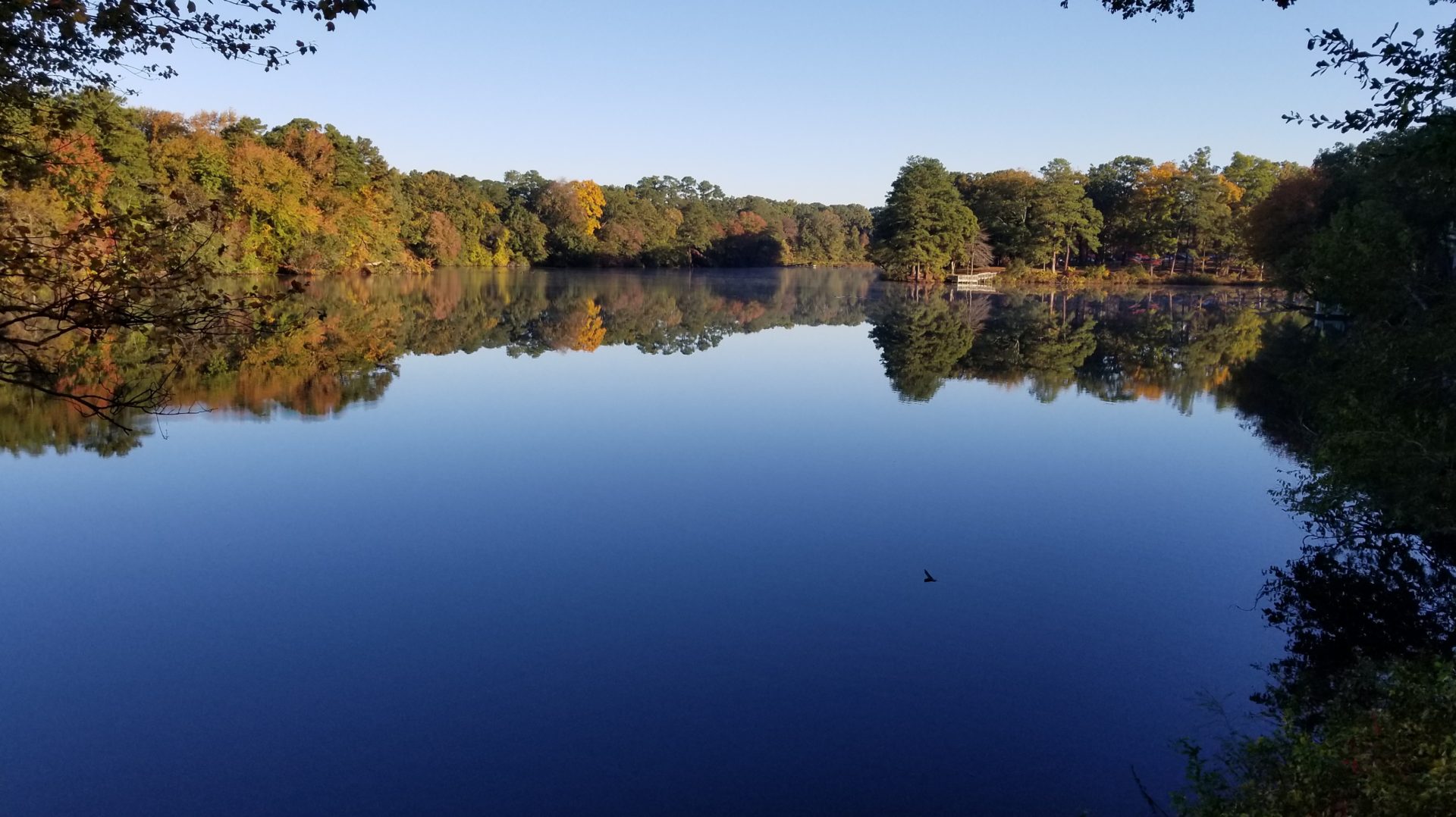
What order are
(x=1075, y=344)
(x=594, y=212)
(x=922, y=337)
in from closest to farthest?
(x=1075, y=344) < (x=922, y=337) < (x=594, y=212)

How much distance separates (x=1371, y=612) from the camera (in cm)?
798

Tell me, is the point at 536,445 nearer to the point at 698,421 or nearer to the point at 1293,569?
the point at 698,421

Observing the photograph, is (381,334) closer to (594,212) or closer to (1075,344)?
(1075,344)

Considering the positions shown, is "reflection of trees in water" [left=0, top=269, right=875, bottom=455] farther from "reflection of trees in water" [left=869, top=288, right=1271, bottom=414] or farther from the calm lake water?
"reflection of trees in water" [left=869, top=288, right=1271, bottom=414]

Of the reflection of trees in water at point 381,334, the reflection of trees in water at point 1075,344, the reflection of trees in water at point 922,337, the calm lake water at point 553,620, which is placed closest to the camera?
the calm lake water at point 553,620

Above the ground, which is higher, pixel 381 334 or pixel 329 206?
pixel 329 206

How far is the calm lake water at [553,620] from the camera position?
5.37m

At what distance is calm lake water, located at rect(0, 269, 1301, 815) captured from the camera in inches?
211

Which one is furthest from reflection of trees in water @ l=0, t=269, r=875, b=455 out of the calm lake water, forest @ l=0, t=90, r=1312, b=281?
forest @ l=0, t=90, r=1312, b=281

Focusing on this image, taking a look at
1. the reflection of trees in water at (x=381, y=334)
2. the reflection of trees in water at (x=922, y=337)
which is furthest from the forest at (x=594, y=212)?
the reflection of trees in water at (x=922, y=337)

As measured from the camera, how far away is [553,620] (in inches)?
292

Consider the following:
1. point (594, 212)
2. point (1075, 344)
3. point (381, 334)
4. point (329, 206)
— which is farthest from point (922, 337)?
point (594, 212)

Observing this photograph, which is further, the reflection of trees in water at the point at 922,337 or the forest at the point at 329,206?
the reflection of trees in water at the point at 922,337

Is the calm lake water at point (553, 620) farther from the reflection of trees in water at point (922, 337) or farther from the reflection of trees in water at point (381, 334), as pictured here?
the reflection of trees in water at point (922, 337)
